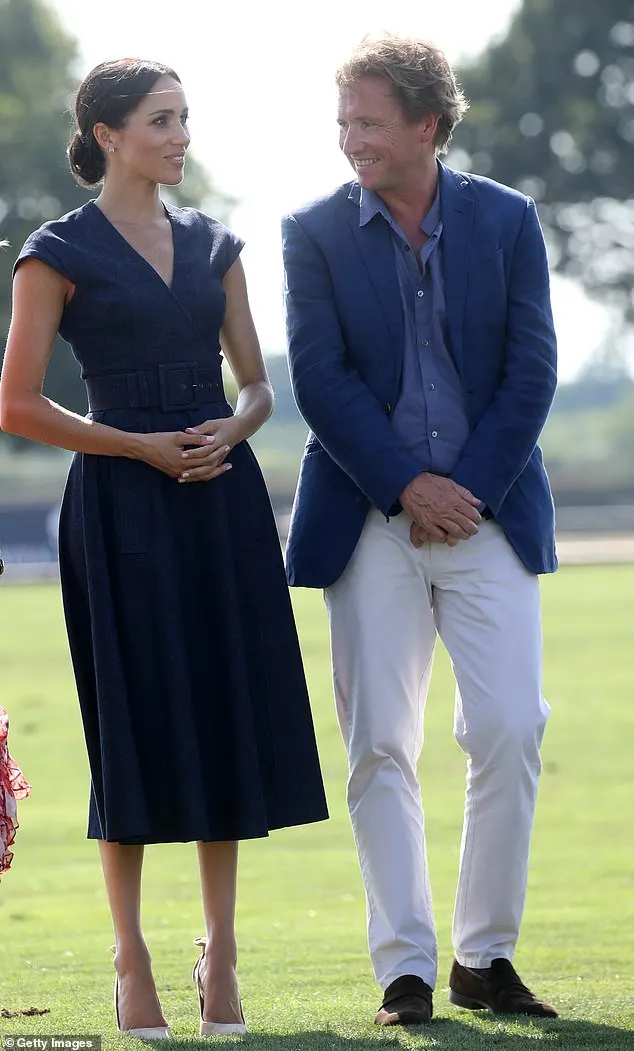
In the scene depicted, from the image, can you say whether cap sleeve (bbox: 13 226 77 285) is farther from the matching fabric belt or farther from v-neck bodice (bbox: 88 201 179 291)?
the matching fabric belt

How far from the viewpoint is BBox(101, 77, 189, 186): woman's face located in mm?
4098

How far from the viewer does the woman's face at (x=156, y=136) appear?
161 inches

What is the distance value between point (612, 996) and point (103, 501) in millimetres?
1743

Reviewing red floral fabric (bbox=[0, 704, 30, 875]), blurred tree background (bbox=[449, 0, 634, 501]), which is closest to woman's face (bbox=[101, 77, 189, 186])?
red floral fabric (bbox=[0, 704, 30, 875])

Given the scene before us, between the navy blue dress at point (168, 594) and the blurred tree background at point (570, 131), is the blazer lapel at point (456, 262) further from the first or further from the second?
the blurred tree background at point (570, 131)

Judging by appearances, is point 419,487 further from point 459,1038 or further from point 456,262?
point 459,1038

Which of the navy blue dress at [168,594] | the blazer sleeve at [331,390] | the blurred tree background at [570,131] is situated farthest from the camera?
the blurred tree background at [570,131]

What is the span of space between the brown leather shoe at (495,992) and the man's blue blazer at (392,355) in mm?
973

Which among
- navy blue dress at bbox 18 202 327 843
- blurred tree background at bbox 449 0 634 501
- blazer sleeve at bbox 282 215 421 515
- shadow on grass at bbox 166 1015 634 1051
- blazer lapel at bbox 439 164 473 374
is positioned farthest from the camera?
blurred tree background at bbox 449 0 634 501

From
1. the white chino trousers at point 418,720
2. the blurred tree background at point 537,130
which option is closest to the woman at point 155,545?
the white chino trousers at point 418,720

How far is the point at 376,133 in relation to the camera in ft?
14.1

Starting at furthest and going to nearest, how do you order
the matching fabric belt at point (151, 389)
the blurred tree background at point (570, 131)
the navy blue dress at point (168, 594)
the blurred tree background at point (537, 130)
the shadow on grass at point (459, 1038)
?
the blurred tree background at point (570, 131)
the blurred tree background at point (537, 130)
the matching fabric belt at point (151, 389)
the navy blue dress at point (168, 594)
the shadow on grass at point (459, 1038)

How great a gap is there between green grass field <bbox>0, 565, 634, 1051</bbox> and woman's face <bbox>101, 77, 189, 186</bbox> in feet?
6.36

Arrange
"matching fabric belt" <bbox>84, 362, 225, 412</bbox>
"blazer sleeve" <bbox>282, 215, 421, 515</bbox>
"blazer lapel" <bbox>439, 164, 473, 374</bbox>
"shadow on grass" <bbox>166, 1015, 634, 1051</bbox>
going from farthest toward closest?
"blazer lapel" <bbox>439, 164, 473, 374</bbox> → "blazer sleeve" <bbox>282, 215, 421, 515</bbox> → "matching fabric belt" <bbox>84, 362, 225, 412</bbox> → "shadow on grass" <bbox>166, 1015, 634, 1051</bbox>
